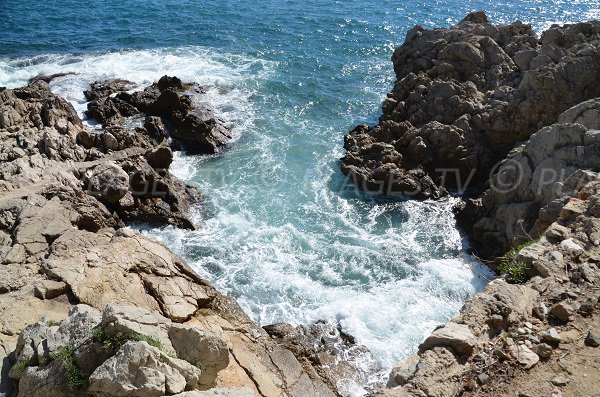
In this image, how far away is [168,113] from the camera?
3195 centimetres

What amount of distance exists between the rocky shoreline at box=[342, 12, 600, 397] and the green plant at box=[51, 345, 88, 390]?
219 inches

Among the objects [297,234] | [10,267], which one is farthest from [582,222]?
[10,267]

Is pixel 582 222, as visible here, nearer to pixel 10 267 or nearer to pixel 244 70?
pixel 10 267

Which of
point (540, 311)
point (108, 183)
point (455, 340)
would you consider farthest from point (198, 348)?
point (108, 183)

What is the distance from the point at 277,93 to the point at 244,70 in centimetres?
478

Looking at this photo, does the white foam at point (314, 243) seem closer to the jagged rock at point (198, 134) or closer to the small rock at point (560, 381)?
the jagged rock at point (198, 134)

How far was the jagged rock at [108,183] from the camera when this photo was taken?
22.9m

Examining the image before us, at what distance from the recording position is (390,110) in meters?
31.5

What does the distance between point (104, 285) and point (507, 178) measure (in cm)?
1621

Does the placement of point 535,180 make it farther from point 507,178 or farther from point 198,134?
point 198,134

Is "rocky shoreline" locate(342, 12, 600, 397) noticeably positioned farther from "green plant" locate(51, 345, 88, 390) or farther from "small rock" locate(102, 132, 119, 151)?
"small rock" locate(102, 132, 119, 151)

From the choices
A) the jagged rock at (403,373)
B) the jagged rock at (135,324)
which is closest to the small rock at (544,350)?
the jagged rock at (403,373)

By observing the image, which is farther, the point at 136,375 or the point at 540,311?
the point at 540,311

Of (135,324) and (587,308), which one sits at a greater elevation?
(587,308)
